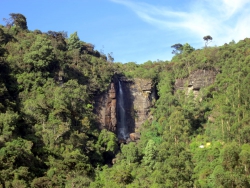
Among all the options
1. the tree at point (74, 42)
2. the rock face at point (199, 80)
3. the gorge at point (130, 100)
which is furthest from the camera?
the tree at point (74, 42)

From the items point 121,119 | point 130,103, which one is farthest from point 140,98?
point 121,119

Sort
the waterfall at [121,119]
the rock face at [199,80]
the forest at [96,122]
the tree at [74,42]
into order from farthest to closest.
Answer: the tree at [74,42] < the waterfall at [121,119] < the rock face at [199,80] < the forest at [96,122]

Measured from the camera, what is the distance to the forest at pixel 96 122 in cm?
2802

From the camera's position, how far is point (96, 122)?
42719 mm

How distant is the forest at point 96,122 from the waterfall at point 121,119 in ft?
8.76

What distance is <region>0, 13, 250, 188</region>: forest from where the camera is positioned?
2802 centimetres

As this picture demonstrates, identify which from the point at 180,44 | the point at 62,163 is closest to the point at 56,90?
the point at 62,163

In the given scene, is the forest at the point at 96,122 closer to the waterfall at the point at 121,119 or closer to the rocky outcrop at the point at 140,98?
the rocky outcrop at the point at 140,98

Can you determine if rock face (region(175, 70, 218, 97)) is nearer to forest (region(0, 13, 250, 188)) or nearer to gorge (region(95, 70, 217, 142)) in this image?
gorge (region(95, 70, 217, 142))

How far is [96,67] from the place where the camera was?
1900 inches

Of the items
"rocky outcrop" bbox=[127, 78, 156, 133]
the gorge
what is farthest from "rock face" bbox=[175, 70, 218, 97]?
"rocky outcrop" bbox=[127, 78, 156, 133]

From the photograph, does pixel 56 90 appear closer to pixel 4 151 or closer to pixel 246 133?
pixel 4 151

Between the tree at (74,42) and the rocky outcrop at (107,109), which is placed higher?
the tree at (74,42)

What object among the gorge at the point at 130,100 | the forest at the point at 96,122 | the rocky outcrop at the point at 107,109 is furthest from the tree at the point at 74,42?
the rocky outcrop at the point at 107,109
